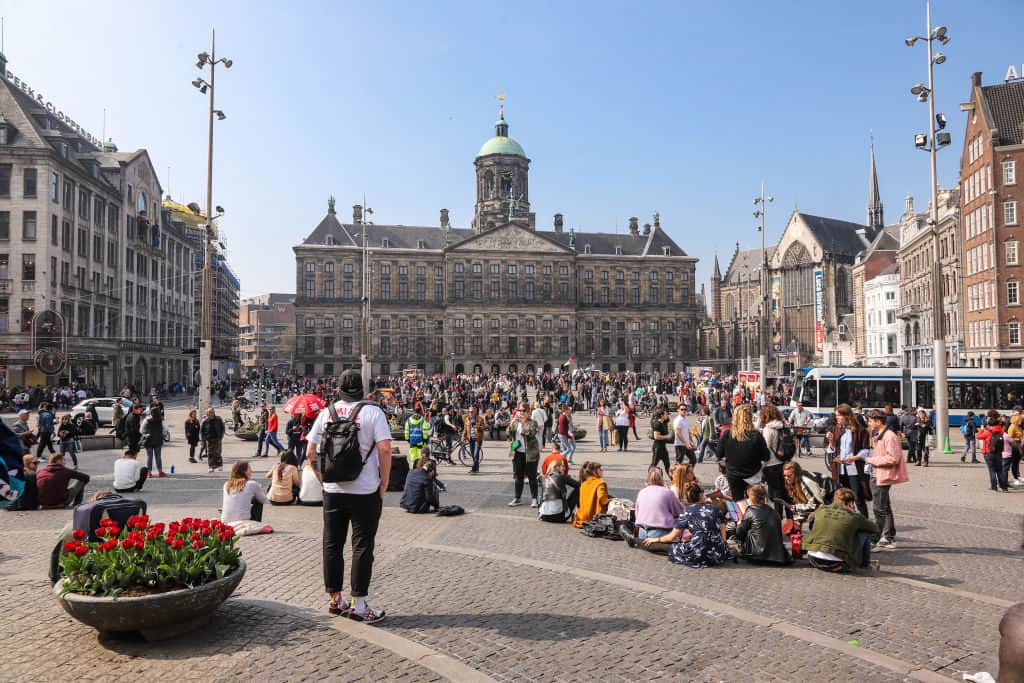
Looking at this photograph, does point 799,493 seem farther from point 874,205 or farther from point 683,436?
point 874,205

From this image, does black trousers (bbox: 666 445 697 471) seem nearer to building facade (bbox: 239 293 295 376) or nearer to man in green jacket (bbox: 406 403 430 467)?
man in green jacket (bbox: 406 403 430 467)

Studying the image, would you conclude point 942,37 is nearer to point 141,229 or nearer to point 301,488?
point 301,488

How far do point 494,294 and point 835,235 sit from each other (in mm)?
47693

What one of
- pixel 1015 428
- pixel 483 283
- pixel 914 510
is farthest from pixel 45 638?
pixel 483 283

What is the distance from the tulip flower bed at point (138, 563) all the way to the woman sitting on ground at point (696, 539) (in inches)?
203

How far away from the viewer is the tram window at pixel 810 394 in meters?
31.5

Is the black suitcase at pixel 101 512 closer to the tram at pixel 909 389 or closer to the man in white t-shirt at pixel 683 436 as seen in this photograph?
the man in white t-shirt at pixel 683 436

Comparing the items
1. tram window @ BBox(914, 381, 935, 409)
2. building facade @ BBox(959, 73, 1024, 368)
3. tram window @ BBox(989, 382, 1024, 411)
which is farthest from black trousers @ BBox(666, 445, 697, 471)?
building facade @ BBox(959, 73, 1024, 368)

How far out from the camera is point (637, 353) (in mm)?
97812

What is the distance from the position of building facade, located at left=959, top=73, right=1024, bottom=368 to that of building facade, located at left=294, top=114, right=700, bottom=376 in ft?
166

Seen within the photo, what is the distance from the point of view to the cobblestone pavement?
5.28 meters

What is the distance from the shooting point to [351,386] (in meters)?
6.20

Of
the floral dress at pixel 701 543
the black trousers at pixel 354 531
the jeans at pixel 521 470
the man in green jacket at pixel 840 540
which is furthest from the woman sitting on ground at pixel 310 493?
the man in green jacket at pixel 840 540

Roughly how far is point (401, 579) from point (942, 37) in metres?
23.1
